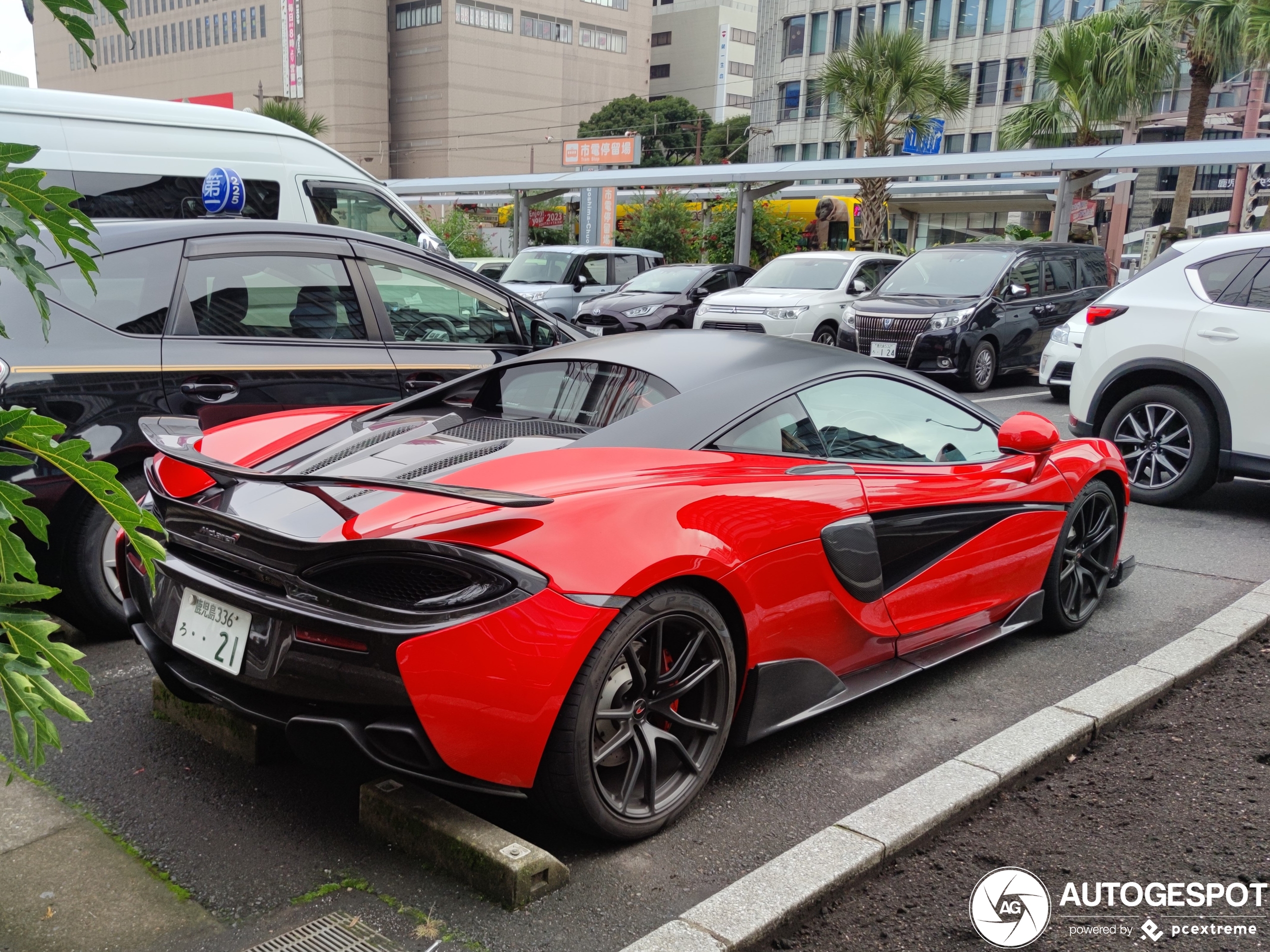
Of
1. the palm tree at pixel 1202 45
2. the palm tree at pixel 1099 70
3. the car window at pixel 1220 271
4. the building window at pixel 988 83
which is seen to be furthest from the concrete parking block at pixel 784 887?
the building window at pixel 988 83

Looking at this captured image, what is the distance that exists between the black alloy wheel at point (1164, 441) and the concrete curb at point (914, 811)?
2.82 metres

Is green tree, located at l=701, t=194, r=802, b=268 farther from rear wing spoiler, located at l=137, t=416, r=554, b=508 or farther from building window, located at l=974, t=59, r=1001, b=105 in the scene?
building window, located at l=974, t=59, r=1001, b=105

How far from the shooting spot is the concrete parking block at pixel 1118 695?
372 cm

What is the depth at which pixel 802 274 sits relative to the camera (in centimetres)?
1573

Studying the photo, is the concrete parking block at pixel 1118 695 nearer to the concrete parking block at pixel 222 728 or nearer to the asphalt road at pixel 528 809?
the asphalt road at pixel 528 809

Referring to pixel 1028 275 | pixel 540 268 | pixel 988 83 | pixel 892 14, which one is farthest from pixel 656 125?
pixel 1028 275

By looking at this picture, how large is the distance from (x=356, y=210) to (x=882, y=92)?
21.6 m

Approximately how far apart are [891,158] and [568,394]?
19.9m

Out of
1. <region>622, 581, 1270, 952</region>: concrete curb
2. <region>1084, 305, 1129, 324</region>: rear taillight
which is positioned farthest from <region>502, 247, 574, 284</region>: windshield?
<region>622, 581, 1270, 952</region>: concrete curb

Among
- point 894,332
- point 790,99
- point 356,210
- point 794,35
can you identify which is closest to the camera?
point 356,210

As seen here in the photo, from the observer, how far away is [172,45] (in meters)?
103

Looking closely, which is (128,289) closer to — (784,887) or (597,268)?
(784,887)

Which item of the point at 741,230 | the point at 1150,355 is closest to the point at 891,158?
the point at 741,230

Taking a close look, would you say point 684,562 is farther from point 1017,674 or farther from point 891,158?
point 891,158
